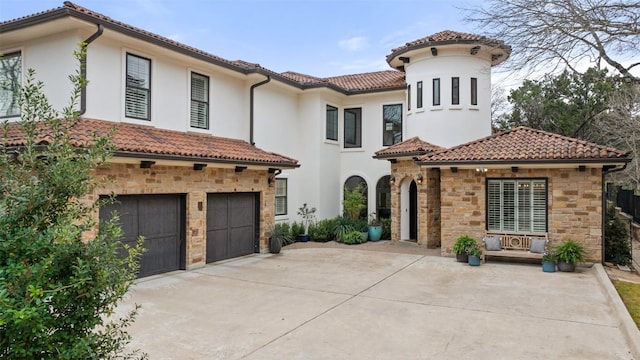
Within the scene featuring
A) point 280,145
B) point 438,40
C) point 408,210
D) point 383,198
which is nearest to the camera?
point 438,40

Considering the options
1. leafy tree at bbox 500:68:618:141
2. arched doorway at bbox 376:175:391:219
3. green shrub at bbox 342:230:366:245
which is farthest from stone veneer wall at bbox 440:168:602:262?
leafy tree at bbox 500:68:618:141

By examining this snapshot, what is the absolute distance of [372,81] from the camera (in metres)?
21.8

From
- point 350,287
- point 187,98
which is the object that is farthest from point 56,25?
point 350,287

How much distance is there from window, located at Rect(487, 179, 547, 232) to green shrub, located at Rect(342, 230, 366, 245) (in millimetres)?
5771

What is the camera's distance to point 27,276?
2.87 meters

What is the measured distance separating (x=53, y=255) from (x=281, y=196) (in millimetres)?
15912

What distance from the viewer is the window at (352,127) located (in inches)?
841

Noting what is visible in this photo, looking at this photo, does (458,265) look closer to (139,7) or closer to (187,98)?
(187,98)

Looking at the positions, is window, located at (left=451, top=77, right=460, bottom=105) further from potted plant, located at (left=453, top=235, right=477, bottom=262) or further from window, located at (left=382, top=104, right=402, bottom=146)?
potted plant, located at (left=453, top=235, right=477, bottom=262)

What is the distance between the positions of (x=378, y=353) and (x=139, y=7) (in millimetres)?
14620

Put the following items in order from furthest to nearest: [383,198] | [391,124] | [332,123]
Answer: [332,123]
[391,124]
[383,198]

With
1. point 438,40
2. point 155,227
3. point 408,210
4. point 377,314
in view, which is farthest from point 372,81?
point 377,314

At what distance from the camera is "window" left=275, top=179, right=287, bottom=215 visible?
18.7m

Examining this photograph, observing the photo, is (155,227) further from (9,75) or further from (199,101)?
(9,75)
